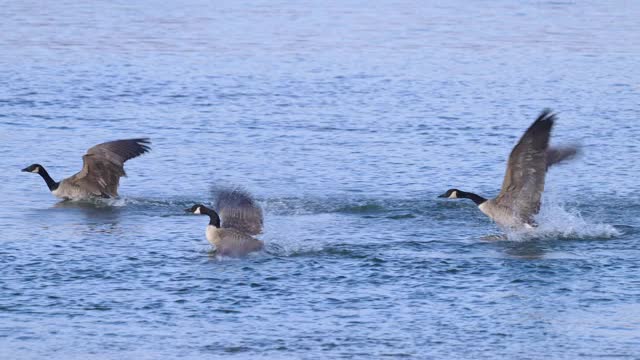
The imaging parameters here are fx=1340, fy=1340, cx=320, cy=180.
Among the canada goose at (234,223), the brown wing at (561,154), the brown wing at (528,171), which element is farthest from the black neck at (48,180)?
the brown wing at (561,154)

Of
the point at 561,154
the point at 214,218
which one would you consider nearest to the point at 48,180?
the point at 214,218


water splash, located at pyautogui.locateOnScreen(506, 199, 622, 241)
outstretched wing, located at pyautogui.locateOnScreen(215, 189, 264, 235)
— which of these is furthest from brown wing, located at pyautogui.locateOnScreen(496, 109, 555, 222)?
outstretched wing, located at pyautogui.locateOnScreen(215, 189, 264, 235)

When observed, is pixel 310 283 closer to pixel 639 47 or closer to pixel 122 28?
pixel 639 47

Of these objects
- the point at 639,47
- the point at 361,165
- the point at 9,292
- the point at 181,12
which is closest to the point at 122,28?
the point at 181,12

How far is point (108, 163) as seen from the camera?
14984mm

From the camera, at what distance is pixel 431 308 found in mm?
10398

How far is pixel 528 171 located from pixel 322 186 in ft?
9.71

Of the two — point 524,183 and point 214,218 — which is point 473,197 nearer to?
point 524,183

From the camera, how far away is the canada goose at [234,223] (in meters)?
12.1

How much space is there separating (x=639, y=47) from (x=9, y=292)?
57.7ft

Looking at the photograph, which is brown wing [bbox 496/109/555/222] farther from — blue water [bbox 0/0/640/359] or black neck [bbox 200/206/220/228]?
black neck [bbox 200/206/220/228]

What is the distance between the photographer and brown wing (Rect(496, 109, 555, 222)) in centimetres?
1252

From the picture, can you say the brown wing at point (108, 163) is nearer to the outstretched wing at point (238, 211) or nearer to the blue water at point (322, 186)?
the blue water at point (322, 186)

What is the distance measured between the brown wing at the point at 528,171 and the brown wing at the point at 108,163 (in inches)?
168
